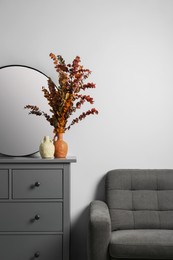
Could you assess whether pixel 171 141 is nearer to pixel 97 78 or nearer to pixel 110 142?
pixel 110 142

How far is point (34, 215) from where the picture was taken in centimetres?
324

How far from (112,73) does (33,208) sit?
1241 mm

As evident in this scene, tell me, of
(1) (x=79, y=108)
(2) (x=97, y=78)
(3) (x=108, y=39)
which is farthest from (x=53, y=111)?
(3) (x=108, y=39)

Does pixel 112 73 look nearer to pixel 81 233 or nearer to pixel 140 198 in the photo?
pixel 140 198

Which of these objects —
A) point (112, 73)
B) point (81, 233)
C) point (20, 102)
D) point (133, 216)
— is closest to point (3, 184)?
point (20, 102)

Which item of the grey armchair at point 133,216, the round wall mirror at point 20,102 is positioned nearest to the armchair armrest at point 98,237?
the grey armchair at point 133,216

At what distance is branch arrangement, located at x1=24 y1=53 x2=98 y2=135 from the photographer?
3.37 metres

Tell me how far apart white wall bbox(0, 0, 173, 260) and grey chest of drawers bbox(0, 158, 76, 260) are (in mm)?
461

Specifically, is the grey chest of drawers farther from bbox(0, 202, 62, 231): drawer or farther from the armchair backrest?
the armchair backrest

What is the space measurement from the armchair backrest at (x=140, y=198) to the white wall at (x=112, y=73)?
0.56 feet

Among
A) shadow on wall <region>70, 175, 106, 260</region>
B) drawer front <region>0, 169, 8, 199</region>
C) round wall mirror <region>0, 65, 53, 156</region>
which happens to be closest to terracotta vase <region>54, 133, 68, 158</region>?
round wall mirror <region>0, 65, 53, 156</region>

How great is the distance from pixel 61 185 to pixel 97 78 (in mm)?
953

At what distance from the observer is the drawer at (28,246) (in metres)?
3.23

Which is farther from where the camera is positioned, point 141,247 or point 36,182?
point 36,182
